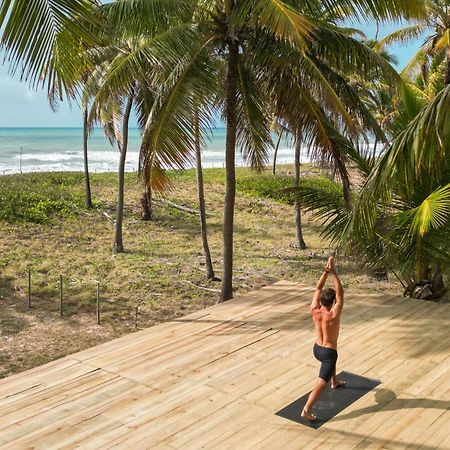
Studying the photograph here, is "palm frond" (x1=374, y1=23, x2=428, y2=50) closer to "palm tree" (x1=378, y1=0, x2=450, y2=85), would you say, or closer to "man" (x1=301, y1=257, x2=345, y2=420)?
"palm tree" (x1=378, y1=0, x2=450, y2=85)

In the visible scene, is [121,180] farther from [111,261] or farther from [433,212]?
[433,212]

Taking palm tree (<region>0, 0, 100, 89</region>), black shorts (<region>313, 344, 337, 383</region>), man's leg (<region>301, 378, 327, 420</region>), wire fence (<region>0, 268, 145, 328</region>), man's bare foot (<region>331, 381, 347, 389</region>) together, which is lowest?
wire fence (<region>0, 268, 145, 328</region>)

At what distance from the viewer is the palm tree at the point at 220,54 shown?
24.8 ft

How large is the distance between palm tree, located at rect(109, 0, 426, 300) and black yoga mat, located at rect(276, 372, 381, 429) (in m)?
3.97

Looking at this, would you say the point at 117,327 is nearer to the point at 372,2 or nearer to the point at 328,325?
the point at 328,325

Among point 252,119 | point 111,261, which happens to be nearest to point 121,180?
point 111,261

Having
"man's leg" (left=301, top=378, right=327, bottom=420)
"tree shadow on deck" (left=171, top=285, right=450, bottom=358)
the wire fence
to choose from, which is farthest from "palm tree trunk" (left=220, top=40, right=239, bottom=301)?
"man's leg" (left=301, top=378, right=327, bottom=420)

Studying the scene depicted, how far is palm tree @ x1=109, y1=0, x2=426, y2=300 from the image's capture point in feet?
24.8

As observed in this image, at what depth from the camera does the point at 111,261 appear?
1438 cm

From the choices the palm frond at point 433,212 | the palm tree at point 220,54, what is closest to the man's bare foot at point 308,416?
the palm frond at point 433,212

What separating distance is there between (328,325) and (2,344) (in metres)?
6.55

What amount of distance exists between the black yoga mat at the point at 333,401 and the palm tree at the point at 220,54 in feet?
13.0

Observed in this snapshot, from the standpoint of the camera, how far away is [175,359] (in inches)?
245

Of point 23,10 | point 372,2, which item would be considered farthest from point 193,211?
point 23,10
